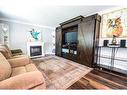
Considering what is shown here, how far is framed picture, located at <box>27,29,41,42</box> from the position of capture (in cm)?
487

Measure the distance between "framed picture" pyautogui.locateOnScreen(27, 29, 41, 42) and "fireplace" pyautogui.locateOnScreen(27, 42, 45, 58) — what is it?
11.5 inches

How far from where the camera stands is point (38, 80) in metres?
0.98

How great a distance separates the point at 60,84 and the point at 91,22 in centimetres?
241

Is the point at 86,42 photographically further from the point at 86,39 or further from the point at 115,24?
the point at 115,24

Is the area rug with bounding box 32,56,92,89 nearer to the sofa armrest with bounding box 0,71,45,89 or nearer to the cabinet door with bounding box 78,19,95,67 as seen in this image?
the cabinet door with bounding box 78,19,95,67

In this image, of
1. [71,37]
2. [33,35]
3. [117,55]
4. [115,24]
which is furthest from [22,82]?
[33,35]

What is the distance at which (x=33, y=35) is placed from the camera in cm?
500

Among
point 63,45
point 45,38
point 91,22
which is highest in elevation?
point 91,22

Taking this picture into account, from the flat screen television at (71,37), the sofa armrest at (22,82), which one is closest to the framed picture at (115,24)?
the flat screen television at (71,37)

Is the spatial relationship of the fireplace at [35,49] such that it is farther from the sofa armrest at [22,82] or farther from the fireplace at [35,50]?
the sofa armrest at [22,82]
